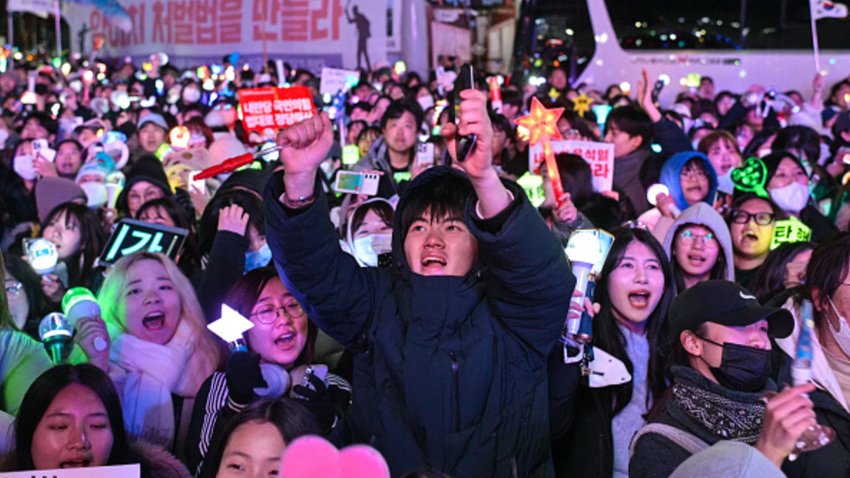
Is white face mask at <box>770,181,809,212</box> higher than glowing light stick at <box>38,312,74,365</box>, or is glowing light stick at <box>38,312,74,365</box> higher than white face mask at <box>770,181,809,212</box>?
white face mask at <box>770,181,809,212</box>

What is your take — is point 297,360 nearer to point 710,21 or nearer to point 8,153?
point 8,153

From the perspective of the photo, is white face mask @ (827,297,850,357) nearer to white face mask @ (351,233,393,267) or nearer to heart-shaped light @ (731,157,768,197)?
white face mask @ (351,233,393,267)

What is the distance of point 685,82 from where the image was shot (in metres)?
16.9

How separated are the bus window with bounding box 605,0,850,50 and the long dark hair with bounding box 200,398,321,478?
14827 mm

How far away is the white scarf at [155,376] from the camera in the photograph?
3984mm

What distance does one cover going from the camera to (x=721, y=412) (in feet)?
9.53

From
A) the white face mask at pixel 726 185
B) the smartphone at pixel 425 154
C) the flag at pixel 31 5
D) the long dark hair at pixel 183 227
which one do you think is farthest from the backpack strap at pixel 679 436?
the flag at pixel 31 5

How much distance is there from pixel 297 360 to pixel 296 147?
118cm

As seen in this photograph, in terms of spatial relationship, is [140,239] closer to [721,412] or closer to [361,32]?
[721,412]

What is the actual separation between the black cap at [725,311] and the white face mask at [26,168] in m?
6.81

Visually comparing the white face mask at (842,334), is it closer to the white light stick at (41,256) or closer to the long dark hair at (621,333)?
the long dark hair at (621,333)

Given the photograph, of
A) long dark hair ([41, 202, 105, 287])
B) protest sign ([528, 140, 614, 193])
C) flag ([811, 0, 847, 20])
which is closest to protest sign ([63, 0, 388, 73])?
flag ([811, 0, 847, 20])

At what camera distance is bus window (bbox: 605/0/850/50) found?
16500 mm

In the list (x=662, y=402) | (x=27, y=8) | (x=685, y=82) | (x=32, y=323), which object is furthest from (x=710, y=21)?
(x=662, y=402)
